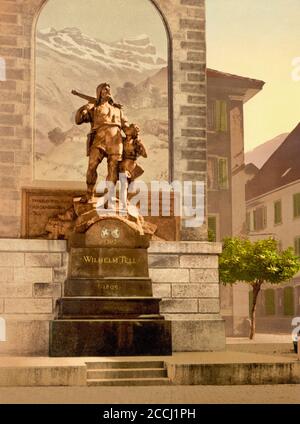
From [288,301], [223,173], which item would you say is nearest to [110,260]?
[223,173]

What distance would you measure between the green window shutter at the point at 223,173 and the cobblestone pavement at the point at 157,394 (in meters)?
30.2

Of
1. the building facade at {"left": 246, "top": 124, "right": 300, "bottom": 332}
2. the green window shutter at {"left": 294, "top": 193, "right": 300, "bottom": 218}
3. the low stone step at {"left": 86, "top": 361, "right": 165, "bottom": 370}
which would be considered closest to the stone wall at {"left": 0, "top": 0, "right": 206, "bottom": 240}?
the low stone step at {"left": 86, "top": 361, "right": 165, "bottom": 370}

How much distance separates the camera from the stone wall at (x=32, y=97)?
18.9m

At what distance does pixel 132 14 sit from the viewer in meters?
20.1

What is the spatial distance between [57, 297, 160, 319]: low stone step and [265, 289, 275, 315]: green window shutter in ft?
112

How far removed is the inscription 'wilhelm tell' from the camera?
15.8 meters

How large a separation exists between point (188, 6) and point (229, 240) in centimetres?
1536

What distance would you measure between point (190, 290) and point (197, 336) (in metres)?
1.13

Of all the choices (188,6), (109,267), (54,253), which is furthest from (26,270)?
(188,6)

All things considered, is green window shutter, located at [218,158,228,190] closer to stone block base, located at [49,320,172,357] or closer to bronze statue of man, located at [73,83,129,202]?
bronze statue of man, located at [73,83,129,202]

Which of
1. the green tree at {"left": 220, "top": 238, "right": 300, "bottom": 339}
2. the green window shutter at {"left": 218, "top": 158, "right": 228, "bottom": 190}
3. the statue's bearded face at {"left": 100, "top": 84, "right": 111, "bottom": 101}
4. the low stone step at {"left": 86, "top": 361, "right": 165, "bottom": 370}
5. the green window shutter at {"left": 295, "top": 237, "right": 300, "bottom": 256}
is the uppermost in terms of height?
the green window shutter at {"left": 218, "top": 158, "right": 228, "bottom": 190}

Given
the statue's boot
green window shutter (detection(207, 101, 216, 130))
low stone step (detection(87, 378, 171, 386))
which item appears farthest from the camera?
→ green window shutter (detection(207, 101, 216, 130))

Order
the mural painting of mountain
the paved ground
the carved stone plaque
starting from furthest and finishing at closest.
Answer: the mural painting of mountain
the carved stone plaque
the paved ground

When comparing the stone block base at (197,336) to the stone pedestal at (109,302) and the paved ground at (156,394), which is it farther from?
the paved ground at (156,394)
